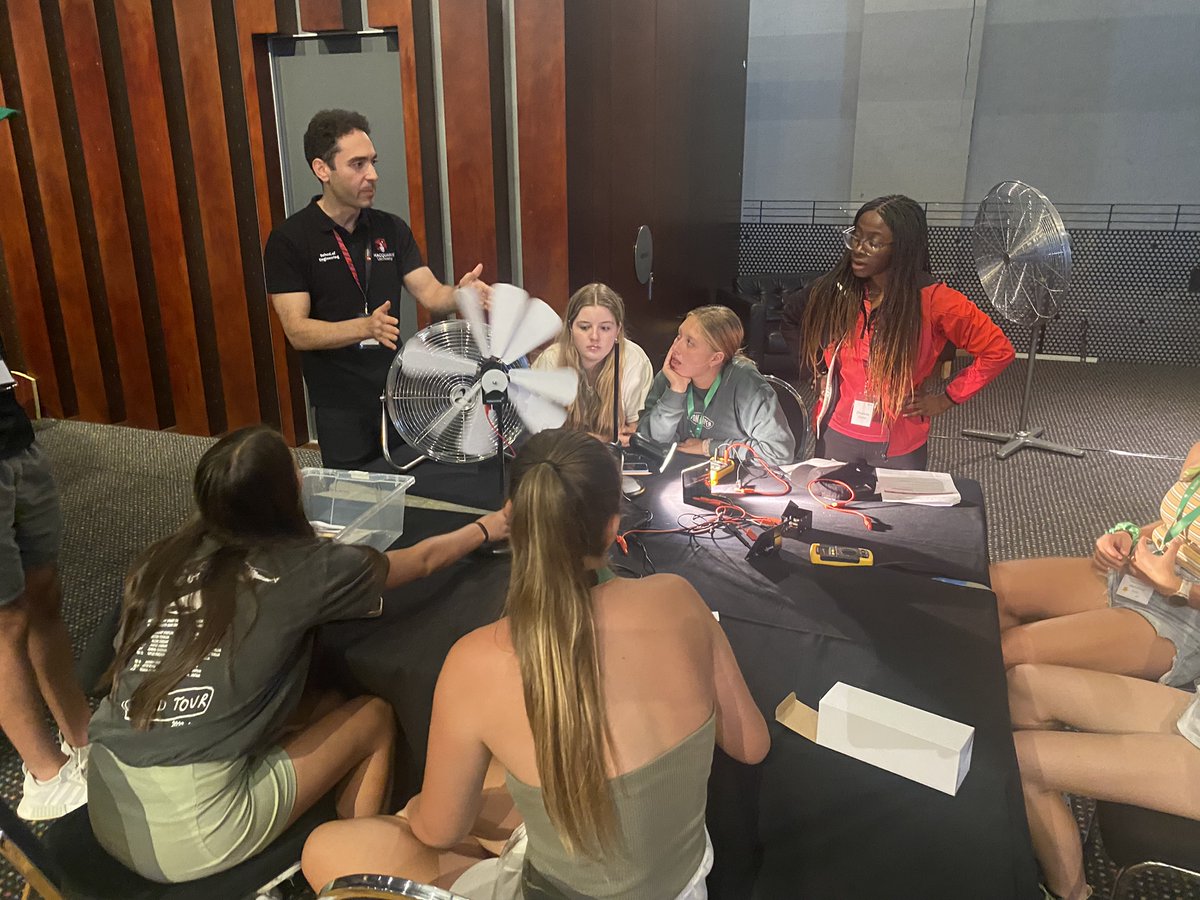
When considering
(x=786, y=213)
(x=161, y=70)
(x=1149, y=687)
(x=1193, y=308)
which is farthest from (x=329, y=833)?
(x=1193, y=308)

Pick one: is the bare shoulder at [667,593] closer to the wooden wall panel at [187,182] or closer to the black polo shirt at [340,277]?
the black polo shirt at [340,277]

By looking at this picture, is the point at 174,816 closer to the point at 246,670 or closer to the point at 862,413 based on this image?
the point at 246,670

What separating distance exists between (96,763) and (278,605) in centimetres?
41

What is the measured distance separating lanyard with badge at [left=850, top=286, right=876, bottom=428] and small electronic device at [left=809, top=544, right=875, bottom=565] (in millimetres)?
808

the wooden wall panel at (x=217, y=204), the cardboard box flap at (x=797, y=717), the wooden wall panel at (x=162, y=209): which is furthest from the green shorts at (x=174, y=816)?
the wooden wall panel at (x=162, y=209)

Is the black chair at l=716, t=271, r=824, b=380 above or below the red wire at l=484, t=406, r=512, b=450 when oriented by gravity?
below

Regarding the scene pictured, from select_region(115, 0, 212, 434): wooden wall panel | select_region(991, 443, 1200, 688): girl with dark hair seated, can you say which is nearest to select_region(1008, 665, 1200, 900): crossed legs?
select_region(991, 443, 1200, 688): girl with dark hair seated

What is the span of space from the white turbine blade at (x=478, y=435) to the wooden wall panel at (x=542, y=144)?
1069 millimetres

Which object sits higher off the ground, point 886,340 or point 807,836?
point 886,340

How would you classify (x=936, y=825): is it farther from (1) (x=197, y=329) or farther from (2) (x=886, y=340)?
(1) (x=197, y=329)

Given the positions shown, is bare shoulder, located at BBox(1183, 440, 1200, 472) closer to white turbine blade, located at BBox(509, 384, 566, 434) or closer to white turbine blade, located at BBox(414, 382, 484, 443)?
white turbine blade, located at BBox(509, 384, 566, 434)

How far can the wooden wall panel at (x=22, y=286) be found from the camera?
4676 millimetres

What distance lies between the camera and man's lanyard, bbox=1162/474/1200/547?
1725 mm

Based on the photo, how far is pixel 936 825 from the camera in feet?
3.99
